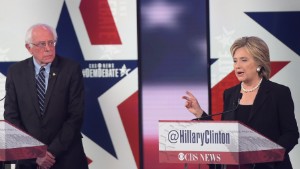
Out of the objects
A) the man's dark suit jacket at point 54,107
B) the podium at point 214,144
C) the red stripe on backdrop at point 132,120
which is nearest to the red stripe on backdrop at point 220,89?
the red stripe on backdrop at point 132,120

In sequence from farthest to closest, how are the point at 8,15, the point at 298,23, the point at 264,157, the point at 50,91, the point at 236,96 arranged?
the point at 8,15, the point at 298,23, the point at 50,91, the point at 236,96, the point at 264,157

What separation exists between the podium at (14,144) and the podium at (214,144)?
3.30 ft

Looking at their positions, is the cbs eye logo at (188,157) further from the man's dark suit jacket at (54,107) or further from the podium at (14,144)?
the man's dark suit jacket at (54,107)

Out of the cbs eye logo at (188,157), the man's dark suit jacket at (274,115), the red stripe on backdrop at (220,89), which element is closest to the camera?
the cbs eye logo at (188,157)

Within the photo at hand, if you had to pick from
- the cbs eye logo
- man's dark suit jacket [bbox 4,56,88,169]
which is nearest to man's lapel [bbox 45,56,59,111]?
man's dark suit jacket [bbox 4,56,88,169]

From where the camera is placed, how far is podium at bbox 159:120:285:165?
432 centimetres

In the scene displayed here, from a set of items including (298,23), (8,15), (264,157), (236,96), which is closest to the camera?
(264,157)

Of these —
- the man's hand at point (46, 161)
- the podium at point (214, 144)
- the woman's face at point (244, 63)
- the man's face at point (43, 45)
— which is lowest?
the man's hand at point (46, 161)

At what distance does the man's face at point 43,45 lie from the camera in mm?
5695

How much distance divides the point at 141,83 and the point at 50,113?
141cm

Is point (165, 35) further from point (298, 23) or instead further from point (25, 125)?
point (25, 125)

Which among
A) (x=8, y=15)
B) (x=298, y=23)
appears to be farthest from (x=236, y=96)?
(x=8, y=15)

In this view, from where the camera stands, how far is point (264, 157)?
4441 millimetres

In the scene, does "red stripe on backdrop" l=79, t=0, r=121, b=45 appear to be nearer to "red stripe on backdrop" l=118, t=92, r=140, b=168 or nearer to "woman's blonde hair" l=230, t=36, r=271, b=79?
"red stripe on backdrop" l=118, t=92, r=140, b=168
